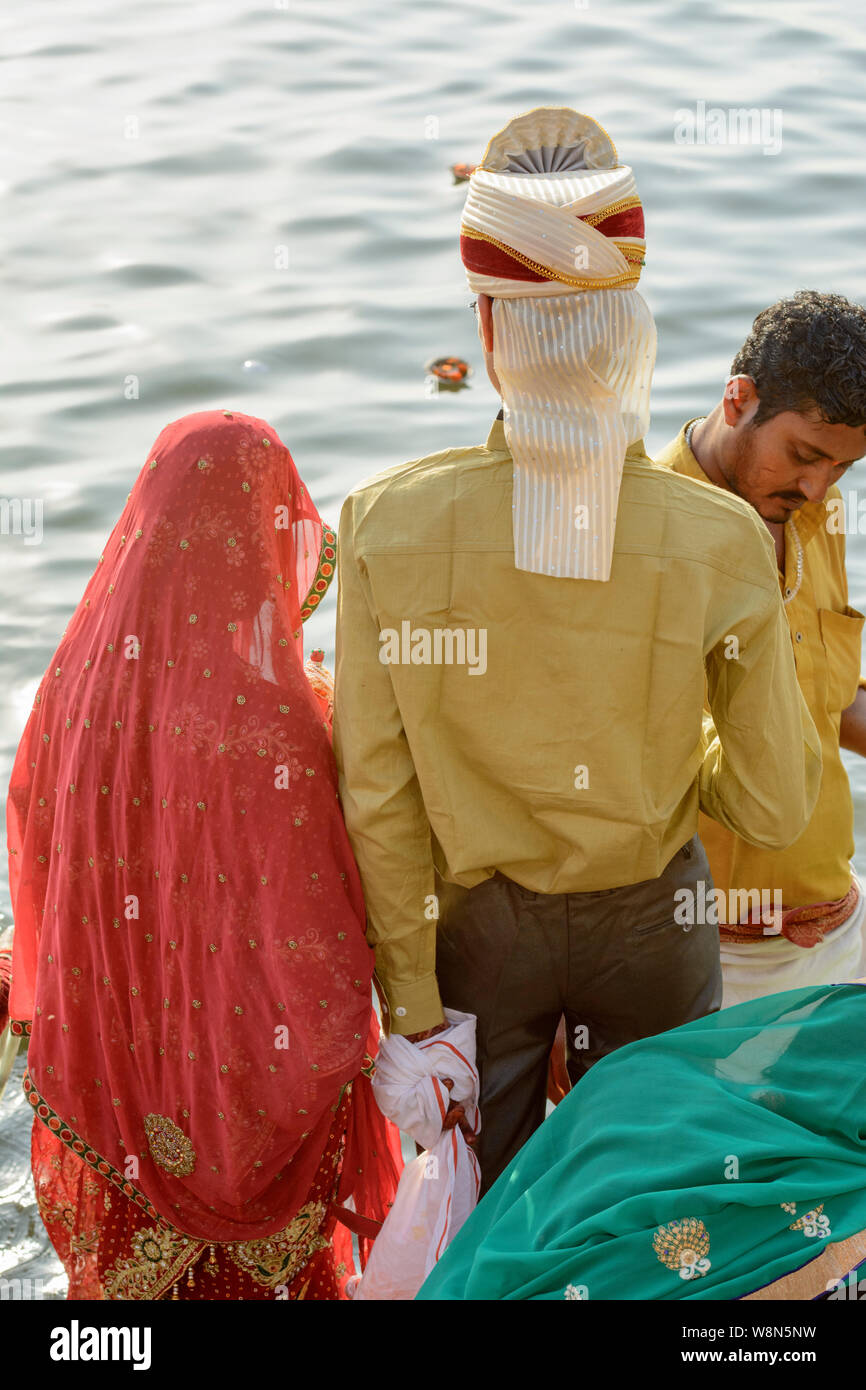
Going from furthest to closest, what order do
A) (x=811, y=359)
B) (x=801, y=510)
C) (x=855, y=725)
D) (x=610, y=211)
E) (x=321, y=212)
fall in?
(x=321, y=212), (x=855, y=725), (x=801, y=510), (x=811, y=359), (x=610, y=211)

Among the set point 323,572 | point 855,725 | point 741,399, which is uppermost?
point 741,399

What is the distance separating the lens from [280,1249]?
2352mm

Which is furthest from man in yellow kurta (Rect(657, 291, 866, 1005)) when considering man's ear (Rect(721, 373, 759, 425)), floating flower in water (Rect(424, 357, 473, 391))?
floating flower in water (Rect(424, 357, 473, 391))

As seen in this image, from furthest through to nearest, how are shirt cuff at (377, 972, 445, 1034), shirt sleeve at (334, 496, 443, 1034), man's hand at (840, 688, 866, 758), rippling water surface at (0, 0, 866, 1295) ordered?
1. rippling water surface at (0, 0, 866, 1295)
2. man's hand at (840, 688, 866, 758)
3. shirt cuff at (377, 972, 445, 1034)
4. shirt sleeve at (334, 496, 443, 1034)

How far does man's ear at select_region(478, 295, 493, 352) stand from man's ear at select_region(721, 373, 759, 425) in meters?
0.68

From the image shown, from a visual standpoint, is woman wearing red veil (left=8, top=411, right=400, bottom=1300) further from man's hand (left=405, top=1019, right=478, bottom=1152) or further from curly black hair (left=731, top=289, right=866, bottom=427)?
curly black hair (left=731, top=289, right=866, bottom=427)

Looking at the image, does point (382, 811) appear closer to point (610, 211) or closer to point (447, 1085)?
point (447, 1085)

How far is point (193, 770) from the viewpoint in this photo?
2.06 metres

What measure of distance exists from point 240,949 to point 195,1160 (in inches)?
13.0

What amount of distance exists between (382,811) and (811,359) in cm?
103

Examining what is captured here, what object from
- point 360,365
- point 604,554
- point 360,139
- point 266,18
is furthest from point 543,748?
point 266,18

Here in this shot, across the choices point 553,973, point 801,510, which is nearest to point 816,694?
point 801,510

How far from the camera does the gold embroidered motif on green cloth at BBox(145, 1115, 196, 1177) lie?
2.21 meters

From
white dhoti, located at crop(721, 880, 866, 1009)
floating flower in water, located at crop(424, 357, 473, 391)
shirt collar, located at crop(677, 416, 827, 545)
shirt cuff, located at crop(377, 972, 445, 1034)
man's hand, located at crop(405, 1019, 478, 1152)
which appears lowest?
white dhoti, located at crop(721, 880, 866, 1009)
